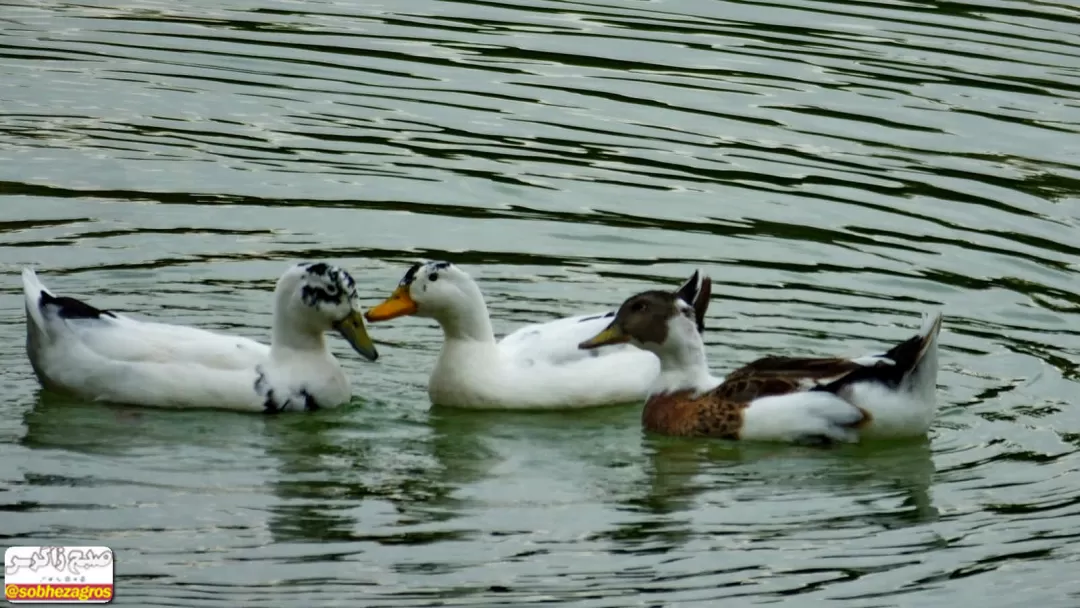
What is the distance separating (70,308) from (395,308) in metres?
1.92

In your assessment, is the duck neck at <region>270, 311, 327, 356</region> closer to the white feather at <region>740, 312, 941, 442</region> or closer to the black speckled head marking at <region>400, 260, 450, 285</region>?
the black speckled head marking at <region>400, 260, 450, 285</region>

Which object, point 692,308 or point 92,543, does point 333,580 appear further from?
point 692,308

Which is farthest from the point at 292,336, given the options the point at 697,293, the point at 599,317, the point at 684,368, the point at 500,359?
the point at 697,293

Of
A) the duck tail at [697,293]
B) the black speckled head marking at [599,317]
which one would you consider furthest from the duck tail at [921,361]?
the black speckled head marking at [599,317]

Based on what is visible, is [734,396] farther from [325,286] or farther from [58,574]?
[58,574]

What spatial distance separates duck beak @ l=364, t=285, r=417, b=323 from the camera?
→ 13.1m

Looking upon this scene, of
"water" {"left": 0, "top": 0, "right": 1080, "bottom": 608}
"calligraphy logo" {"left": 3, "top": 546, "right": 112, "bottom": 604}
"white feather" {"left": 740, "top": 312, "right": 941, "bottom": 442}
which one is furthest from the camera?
"white feather" {"left": 740, "top": 312, "right": 941, "bottom": 442}

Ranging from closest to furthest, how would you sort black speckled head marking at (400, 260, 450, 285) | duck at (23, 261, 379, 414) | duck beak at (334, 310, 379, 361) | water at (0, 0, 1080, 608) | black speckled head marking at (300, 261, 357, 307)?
water at (0, 0, 1080, 608) → duck at (23, 261, 379, 414) → black speckled head marking at (300, 261, 357, 307) → duck beak at (334, 310, 379, 361) → black speckled head marking at (400, 260, 450, 285)

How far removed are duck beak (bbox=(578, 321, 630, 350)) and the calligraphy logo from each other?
12.6 feet

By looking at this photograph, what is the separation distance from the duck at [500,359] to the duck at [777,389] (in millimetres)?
314

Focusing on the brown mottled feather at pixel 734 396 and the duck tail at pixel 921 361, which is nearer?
the duck tail at pixel 921 361

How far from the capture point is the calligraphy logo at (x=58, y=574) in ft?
30.3

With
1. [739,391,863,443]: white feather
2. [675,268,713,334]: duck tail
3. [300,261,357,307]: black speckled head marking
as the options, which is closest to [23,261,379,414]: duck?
[300,261,357,307]: black speckled head marking

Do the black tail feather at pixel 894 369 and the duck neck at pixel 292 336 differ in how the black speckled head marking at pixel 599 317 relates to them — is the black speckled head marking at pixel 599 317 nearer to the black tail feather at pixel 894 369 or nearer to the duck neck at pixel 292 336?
the black tail feather at pixel 894 369
